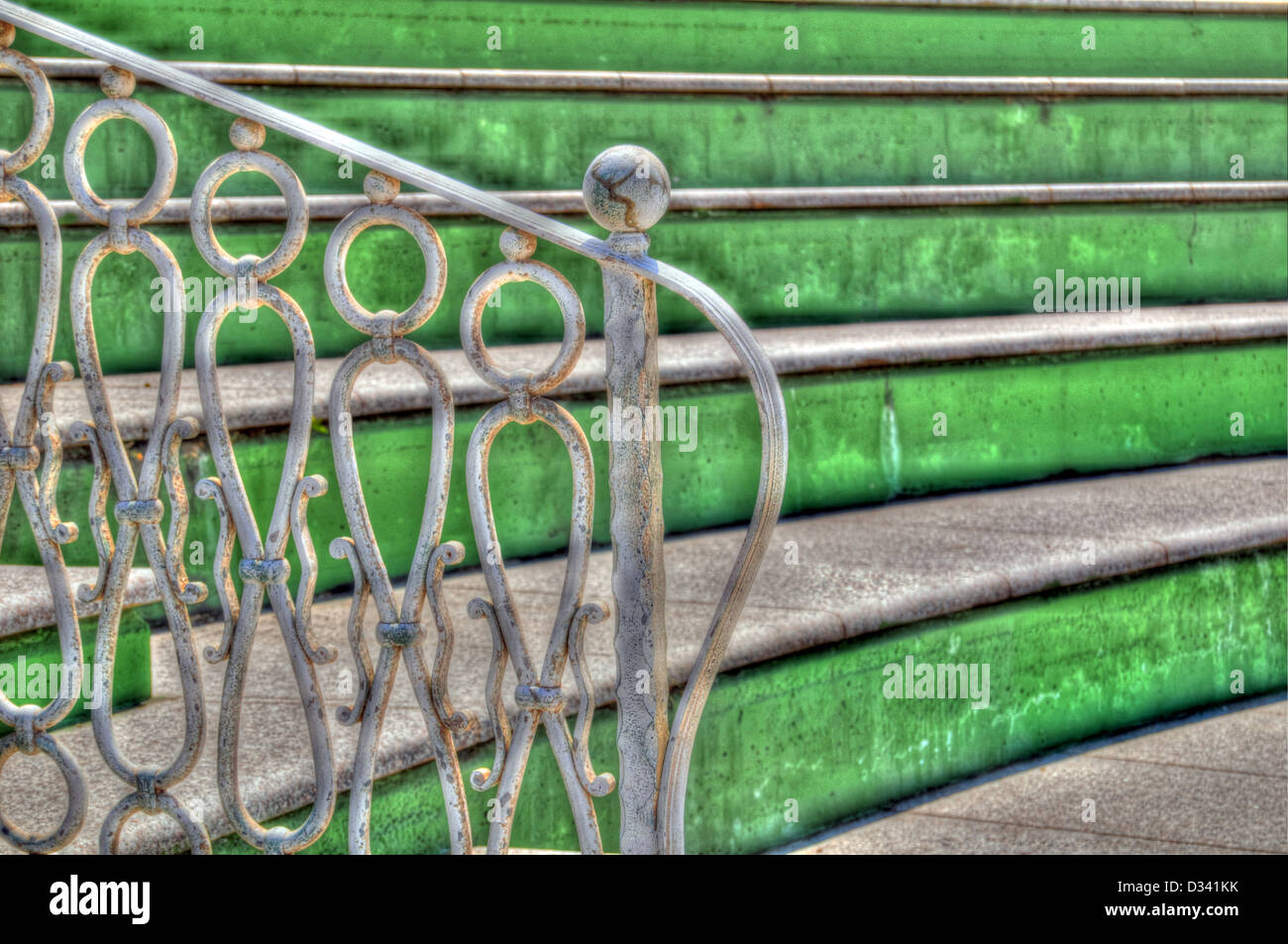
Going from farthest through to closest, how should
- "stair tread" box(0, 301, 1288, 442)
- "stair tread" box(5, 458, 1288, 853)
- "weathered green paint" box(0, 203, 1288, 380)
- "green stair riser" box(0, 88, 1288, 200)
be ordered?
1. "green stair riser" box(0, 88, 1288, 200)
2. "weathered green paint" box(0, 203, 1288, 380)
3. "stair tread" box(0, 301, 1288, 442)
4. "stair tread" box(5, 458, 1288, 853)

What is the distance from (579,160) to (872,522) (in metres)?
1.17

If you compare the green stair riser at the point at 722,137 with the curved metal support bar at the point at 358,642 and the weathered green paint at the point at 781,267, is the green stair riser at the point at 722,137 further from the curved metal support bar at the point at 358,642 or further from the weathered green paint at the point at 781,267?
the curved metal support bar at the point at 358,642

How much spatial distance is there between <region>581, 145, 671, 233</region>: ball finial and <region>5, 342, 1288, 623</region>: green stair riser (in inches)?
43.5

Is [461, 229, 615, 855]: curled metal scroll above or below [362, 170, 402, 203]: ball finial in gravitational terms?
below

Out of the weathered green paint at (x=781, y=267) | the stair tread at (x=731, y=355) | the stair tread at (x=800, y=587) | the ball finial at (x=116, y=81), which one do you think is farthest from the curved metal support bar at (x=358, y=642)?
the weathered green paint at (x=781, y=267)

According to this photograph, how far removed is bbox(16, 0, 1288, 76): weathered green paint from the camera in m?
3.29

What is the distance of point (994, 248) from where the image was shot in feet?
11.6

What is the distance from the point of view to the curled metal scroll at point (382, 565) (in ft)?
4.45

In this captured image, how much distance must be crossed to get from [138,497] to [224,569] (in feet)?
0.42

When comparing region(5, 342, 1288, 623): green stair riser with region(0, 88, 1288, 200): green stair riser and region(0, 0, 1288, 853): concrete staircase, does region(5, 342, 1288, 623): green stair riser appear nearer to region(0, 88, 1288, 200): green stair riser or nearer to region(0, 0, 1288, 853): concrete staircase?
region(0, 0, 1288, 853): concrete staircase

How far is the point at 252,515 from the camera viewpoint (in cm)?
141

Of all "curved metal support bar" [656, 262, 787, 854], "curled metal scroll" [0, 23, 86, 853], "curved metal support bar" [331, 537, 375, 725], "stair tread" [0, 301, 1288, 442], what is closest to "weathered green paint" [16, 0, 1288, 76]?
"stair tread" [0, 301, 1288, 442]
